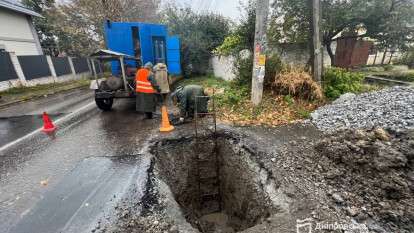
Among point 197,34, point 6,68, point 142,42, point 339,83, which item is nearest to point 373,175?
point 339,83

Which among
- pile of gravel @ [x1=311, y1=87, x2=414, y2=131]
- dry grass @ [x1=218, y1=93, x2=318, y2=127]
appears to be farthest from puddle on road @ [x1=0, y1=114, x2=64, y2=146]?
pile of gravel @ [x1=311, y1=87, x2=414, y2=131]

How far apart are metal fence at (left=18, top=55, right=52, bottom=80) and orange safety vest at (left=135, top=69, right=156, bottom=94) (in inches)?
425

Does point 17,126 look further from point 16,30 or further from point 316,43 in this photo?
point 16,30

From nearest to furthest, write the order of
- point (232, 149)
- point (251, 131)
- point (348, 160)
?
point (348, 160), point (232, 149), point (251, 131)

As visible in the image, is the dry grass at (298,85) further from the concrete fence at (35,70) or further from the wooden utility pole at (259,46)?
the concrete fence at (35,70)

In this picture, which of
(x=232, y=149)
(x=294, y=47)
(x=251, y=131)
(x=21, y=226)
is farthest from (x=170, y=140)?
(x=294, y=47)

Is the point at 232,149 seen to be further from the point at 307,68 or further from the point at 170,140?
the point at 307,68

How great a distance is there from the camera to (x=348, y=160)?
3.25m

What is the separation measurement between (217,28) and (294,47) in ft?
17.2

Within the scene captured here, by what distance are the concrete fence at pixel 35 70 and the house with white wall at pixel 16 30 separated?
1909 millimetres

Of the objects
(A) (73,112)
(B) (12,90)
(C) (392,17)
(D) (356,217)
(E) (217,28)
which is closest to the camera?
(D) (356,217)

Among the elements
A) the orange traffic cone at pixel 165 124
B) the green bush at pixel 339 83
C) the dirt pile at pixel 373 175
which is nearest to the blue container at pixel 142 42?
the orange traffic cone at pixel 165 124

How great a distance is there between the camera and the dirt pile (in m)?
2.35

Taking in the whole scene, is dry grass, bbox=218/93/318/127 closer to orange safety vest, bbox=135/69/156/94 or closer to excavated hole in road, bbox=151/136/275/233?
excavated hole in road, bbox=151/136/275/233
